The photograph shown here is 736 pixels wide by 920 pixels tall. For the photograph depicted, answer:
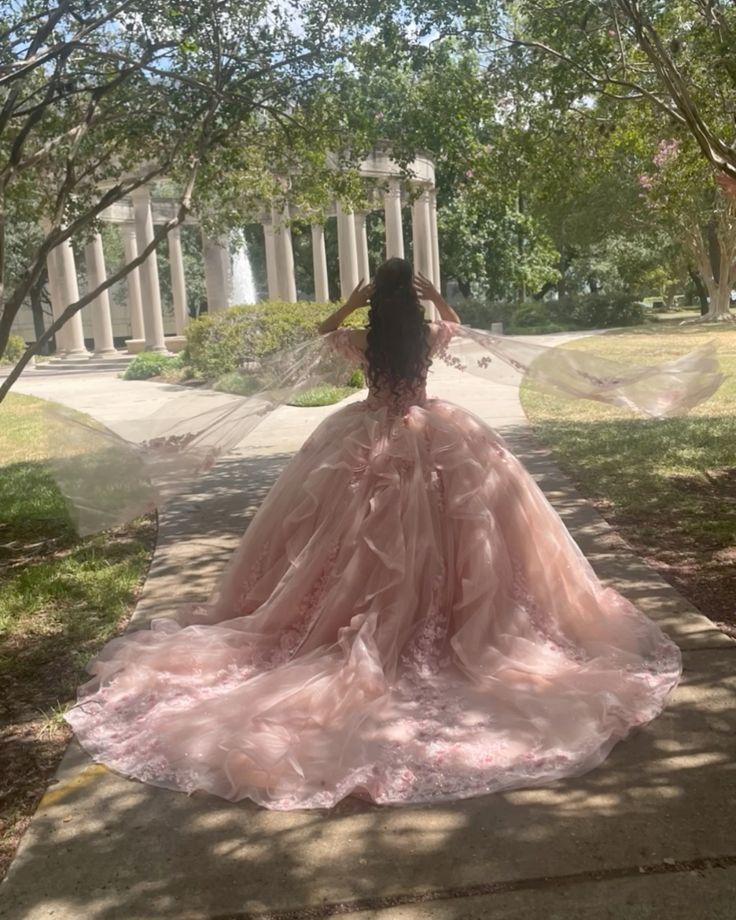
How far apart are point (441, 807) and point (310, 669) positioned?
1.02m

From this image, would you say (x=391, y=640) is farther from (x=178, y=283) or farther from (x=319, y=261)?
(x=178, y=283)

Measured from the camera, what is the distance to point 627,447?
11461 mm

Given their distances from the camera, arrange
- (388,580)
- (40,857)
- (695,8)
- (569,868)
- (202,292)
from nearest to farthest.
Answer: (569,868) < (40,857) < (388,580) < (695,8) < (202,292)

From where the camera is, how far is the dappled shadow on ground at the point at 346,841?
2.96 meters

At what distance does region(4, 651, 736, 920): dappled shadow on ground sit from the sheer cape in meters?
2.32

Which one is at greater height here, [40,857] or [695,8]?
[695,8]

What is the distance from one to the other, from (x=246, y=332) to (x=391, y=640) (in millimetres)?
17642

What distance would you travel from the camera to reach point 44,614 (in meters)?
6.12

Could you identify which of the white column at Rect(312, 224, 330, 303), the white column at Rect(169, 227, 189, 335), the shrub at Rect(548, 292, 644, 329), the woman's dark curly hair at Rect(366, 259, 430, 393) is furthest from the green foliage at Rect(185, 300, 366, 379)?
the shrub at Rect(548, 292, 644, 329)

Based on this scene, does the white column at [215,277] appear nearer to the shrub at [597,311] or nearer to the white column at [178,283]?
the white column at [178,283]

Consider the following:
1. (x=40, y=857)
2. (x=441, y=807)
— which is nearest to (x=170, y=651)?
(x=40, y=857)

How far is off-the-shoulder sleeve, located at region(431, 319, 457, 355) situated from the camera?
5195 mm

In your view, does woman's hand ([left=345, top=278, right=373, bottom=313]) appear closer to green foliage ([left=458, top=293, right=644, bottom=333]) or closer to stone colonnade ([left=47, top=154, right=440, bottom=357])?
stone colonnade ([left=47, top=154, right=440, bottom=357])

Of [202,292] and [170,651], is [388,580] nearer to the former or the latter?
[170,651]
